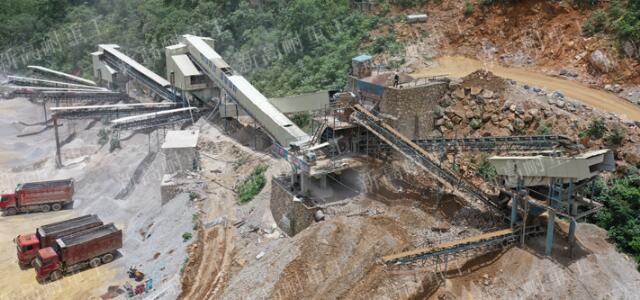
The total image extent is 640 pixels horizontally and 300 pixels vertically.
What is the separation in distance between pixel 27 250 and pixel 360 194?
57.5 feet

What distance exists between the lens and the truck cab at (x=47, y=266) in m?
31.1

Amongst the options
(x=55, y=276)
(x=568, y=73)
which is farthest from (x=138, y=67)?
(x=568, y=73)

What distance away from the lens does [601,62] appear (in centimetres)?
3441

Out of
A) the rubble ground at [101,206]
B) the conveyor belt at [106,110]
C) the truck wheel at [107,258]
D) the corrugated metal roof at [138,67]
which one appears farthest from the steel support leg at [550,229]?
the corrugated metal roof at [138,67]

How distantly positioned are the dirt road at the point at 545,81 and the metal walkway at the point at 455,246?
9.72 m

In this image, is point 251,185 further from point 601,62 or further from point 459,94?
point 601,62

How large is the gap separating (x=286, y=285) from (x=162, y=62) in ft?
139

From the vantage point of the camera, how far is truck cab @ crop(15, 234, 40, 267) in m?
32.9

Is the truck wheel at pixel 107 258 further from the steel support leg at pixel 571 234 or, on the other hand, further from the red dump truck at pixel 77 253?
the steel support leg at pixel 571 234

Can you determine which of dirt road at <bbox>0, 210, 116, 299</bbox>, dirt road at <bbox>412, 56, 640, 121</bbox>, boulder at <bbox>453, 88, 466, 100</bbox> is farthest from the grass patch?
boulder at <bbox>453, 88, 466, 100</bbox>

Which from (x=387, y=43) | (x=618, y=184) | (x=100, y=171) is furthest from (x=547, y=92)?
(x=100, y=171)

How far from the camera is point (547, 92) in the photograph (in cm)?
3216

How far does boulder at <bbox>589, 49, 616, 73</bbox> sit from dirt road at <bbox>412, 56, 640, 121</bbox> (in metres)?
1.52

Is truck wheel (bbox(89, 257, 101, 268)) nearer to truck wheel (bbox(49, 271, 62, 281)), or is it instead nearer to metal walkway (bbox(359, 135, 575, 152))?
truck wheel (bbox(49, 271, 62, 281))
